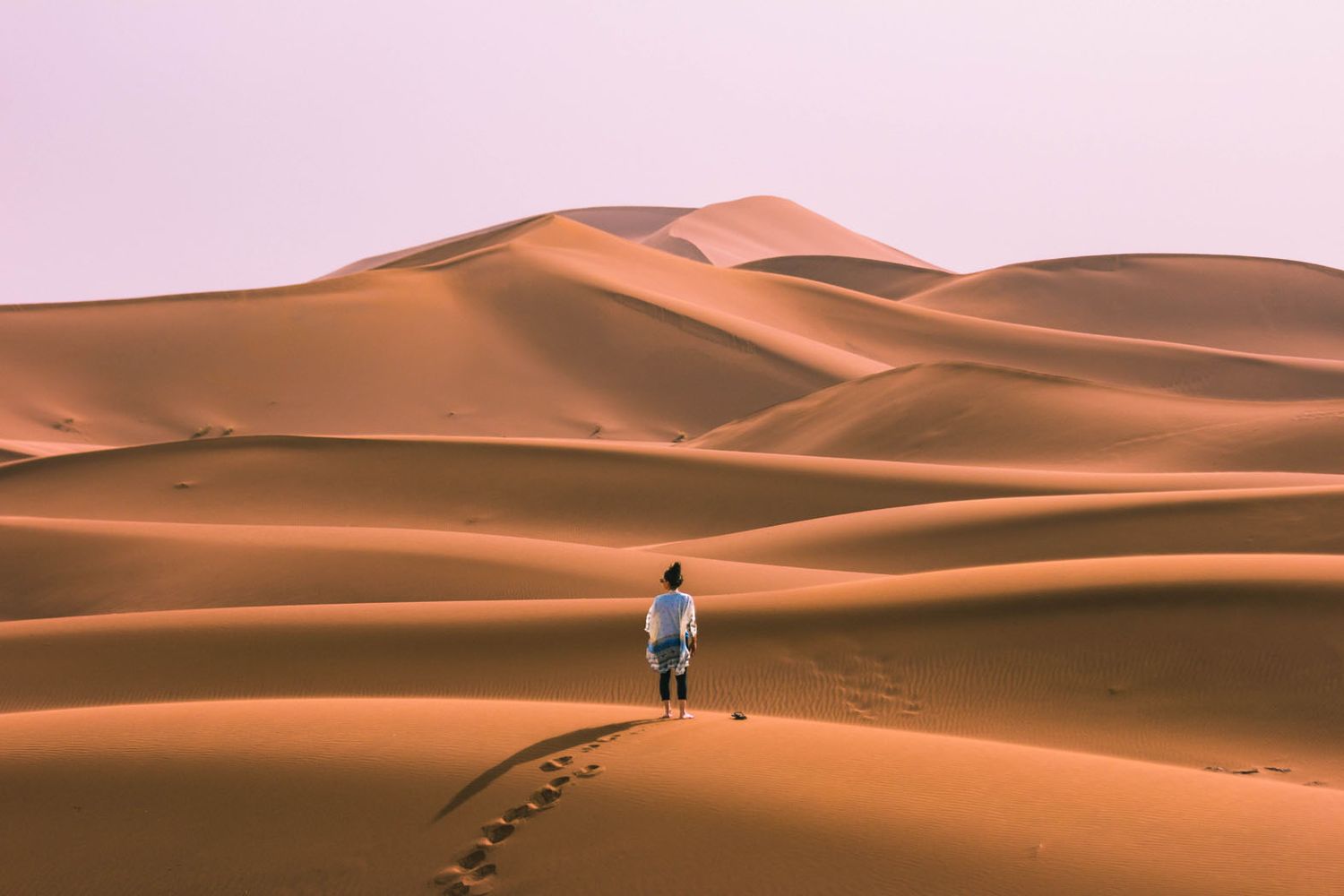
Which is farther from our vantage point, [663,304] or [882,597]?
[663,304]

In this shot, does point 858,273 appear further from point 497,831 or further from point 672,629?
point 497,831

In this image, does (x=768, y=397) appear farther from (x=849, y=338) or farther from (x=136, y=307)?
(x=136, y=307)

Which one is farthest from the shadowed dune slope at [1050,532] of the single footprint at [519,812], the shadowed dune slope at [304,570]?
the single footprint at [519,812]

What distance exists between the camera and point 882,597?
12.9 metres

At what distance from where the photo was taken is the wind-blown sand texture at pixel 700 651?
695 centimetres

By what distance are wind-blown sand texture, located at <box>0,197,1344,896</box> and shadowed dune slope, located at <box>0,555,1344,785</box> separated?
44 mm

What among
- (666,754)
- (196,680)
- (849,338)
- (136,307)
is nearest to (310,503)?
(196,680)

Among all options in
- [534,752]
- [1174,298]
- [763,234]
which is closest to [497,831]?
[534,752]

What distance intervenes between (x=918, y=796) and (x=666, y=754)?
57.5 inches

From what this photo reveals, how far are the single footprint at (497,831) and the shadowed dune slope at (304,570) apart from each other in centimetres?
913

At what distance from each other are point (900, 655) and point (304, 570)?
29.7 ft

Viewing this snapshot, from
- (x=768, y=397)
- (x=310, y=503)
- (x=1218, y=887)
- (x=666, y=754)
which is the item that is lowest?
(x=1218, y=887)

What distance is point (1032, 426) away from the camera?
35750mm

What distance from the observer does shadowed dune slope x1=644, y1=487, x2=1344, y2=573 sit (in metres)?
17.9
